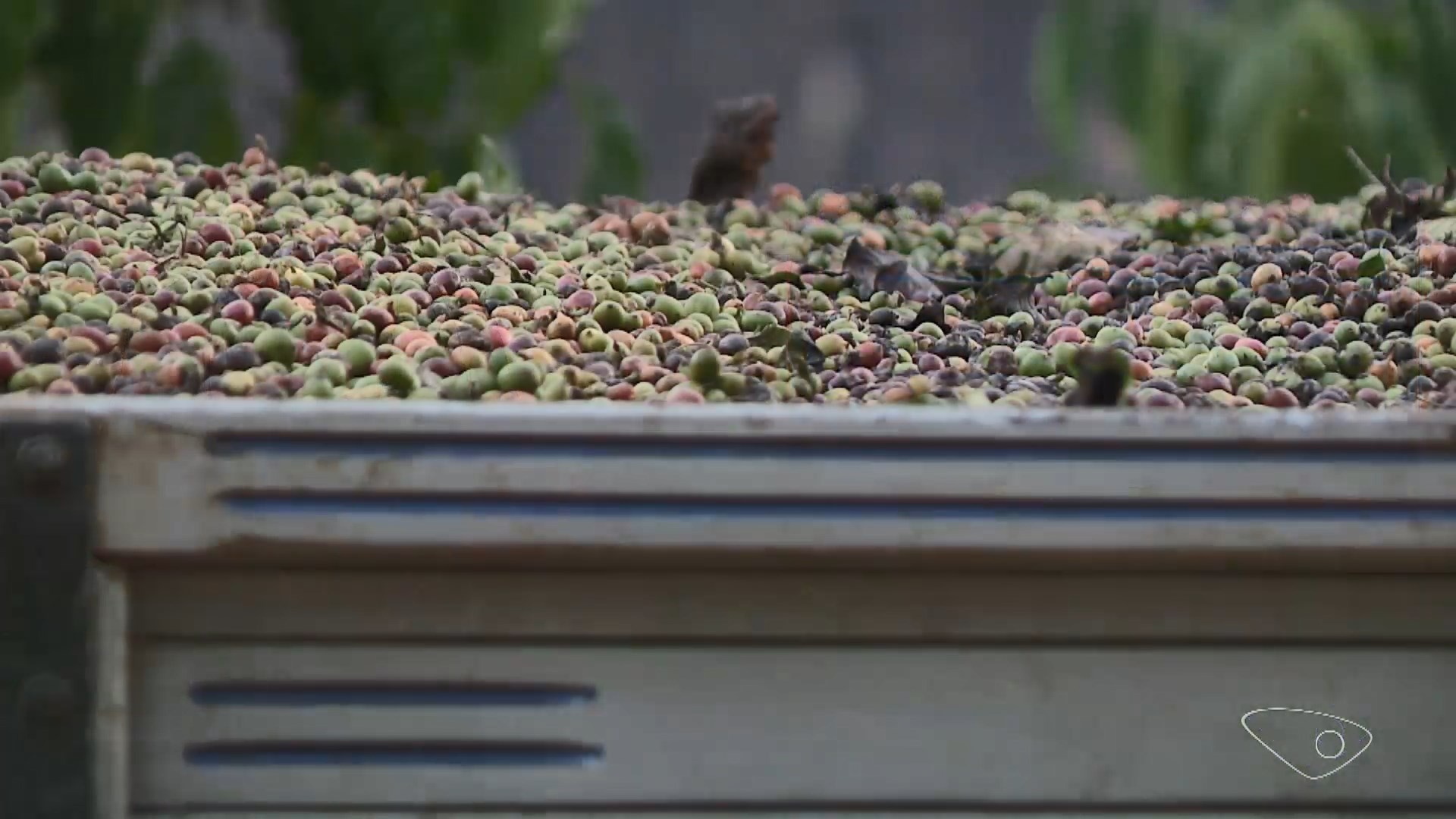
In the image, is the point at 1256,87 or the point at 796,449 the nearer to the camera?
the point at 796,449

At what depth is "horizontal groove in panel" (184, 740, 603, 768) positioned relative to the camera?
957 mm

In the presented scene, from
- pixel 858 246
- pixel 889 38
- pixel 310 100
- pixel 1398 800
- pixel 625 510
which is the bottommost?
pixel 1398 800

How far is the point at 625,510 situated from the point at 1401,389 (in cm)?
61

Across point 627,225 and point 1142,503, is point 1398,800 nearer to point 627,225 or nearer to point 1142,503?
point 1142,503

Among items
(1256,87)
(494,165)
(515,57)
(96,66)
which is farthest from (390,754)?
(1256,87)

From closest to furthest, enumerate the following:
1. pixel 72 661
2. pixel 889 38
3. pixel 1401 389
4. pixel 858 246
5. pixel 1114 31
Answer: pixel 72 661 → pixel 1401 389 → pixel 858 246 → pixel 1114 31 → pixel 889 38

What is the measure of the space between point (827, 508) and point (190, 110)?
2.40m

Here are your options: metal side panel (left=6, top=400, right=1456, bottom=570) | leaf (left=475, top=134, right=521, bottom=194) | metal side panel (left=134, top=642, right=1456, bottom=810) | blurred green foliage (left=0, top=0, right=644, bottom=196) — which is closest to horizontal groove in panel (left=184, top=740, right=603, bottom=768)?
metal side panel (left=134, top=642, right=1456, bottom=810)

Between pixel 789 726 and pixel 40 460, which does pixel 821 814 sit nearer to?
pixel 789 726

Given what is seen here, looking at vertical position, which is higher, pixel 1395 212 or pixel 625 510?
pixel 1395 212

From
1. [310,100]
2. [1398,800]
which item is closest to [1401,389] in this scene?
[1398,800]

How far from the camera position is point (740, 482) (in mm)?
931

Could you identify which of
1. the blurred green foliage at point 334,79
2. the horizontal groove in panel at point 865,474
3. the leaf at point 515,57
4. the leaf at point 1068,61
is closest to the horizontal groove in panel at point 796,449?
the horizontal groove in panel at point 865,474

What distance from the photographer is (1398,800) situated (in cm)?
100
